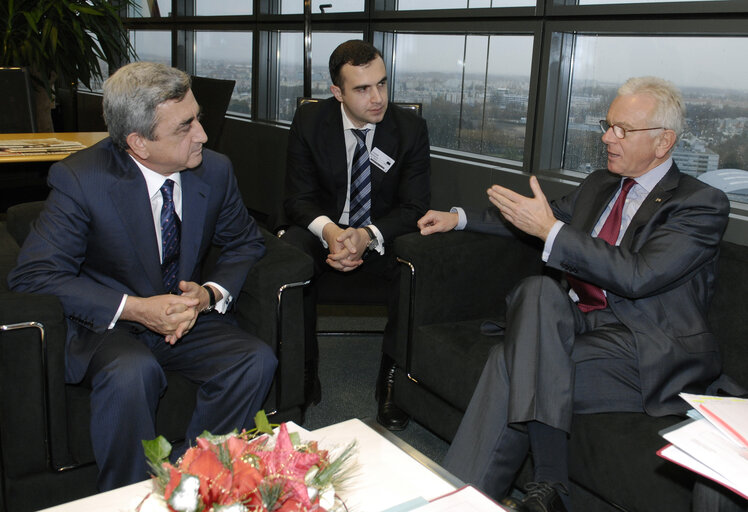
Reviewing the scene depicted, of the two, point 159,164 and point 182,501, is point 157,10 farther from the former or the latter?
point 182,501

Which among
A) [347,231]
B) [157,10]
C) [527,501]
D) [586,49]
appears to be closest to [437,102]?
[586,49]

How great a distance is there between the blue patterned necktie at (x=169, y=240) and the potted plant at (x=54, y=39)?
263cm

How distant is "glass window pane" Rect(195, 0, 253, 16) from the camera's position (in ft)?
20.1

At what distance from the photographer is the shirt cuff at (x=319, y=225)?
2947mm

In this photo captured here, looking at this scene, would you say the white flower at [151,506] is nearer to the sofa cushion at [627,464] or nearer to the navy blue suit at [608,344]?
the navy blue suit at [608,344]

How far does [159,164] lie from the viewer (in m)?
2.16

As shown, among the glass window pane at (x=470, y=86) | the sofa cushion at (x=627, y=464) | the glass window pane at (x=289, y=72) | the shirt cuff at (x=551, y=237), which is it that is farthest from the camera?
the glass window pane at (x=289, y=72)

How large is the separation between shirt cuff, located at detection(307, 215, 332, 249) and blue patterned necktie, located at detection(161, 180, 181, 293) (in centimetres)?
79

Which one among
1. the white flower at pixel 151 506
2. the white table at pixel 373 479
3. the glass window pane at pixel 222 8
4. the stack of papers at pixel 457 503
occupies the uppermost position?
the glass window pane at pixel 222 8

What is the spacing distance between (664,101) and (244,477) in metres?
1.73

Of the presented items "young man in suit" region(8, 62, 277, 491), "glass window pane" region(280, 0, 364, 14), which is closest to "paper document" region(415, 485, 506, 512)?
"young man in suit" region(8, 62, 277, 491)

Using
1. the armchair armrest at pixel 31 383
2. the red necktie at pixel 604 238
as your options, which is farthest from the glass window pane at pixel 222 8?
the armchair armrest at pixel 31 383

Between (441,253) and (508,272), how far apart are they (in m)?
0.33

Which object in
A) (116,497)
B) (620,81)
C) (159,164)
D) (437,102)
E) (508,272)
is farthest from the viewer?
(437,102)
